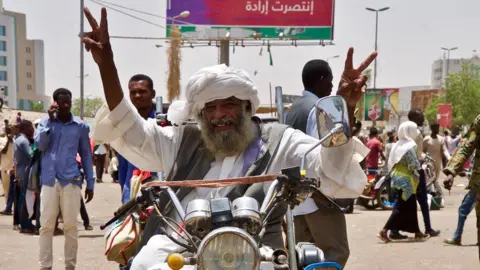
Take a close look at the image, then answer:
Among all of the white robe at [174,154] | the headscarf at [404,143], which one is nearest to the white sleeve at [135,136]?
the white robe at [174,154]

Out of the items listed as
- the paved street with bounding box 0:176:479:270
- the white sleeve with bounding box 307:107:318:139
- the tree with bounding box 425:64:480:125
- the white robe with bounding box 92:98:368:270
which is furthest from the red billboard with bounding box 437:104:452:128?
the white robe with bounding box 92:98:368:270

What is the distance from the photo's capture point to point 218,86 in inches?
150

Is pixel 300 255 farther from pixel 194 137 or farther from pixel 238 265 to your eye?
pixel 194 137

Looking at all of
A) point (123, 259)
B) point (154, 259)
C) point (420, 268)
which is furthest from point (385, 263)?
point (154, 259)

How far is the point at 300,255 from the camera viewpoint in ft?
10.7

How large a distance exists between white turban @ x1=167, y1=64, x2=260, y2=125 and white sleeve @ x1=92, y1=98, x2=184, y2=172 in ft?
0.81

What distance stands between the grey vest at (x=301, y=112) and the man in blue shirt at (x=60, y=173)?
9.05 ft

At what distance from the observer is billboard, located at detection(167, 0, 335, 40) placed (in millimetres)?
34969

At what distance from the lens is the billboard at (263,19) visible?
3497cm

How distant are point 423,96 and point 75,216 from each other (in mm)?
112898

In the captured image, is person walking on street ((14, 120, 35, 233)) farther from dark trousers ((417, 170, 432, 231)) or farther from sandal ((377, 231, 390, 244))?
dark trousers ((417, 170, 432, 231))

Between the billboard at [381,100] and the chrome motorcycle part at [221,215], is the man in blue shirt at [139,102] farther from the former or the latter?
the billboard at [381,100]

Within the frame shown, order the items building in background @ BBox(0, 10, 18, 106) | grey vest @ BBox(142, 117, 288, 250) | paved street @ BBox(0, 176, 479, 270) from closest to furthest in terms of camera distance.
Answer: grey vest @ BBox(142, 117, 288, 250), paved street @ BBox(0, 176, 479, 270), building in background @ BBox(0, 10, 18, 106)

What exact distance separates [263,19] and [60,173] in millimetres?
28223
